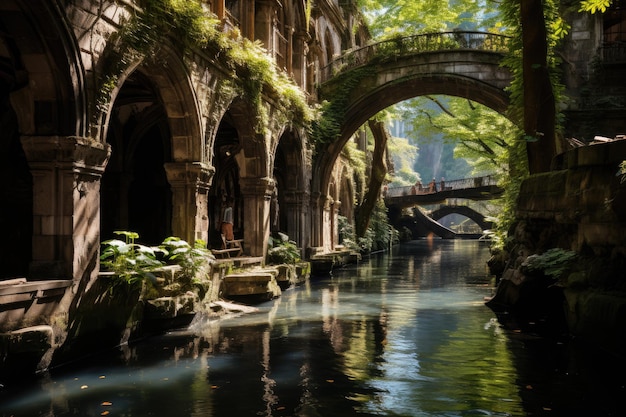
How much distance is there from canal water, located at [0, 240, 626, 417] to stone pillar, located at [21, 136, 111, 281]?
123 centimetres

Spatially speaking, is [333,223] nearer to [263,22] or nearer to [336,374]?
[263,22]

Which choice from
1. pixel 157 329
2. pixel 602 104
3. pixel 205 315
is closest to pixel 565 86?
pixel 602 104

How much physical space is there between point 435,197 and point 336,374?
38.7m

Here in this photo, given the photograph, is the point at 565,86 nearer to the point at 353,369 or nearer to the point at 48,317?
the point at 353,369

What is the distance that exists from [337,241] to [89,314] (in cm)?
1819

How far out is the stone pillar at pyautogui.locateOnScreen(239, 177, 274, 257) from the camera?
13.8m

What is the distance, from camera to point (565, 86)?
1742 cm

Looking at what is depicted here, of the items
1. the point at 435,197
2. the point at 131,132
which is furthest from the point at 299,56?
the point at 435,197

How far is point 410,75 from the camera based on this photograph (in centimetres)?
1916

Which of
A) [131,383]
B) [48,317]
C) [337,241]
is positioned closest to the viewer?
[131,383]

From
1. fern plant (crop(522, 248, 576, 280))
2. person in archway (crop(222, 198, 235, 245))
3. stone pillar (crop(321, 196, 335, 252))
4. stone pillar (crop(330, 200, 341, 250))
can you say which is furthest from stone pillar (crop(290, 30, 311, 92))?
fern plant (crop(522, 248, 576, 280))

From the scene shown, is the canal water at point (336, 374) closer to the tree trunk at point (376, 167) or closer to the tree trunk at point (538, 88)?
the tree trunk at point (538, 88)

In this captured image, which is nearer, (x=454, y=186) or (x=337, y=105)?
(x=337, y=105)

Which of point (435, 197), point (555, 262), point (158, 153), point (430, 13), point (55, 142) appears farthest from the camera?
point (435, 197)
